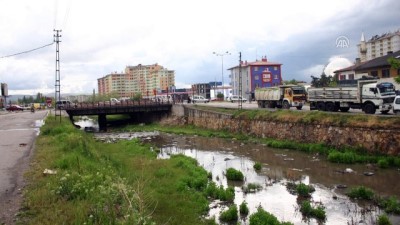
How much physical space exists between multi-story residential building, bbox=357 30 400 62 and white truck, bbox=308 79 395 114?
170 feet

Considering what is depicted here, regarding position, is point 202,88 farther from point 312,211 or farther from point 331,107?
point 312,211

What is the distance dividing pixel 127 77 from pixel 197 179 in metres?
174

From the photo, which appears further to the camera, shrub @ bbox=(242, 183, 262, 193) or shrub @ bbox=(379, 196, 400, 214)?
shrub @ bbox=(242, 183, 262, 193)

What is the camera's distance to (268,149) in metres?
32.8

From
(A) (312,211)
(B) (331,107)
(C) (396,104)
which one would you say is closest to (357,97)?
(B) (331,107)

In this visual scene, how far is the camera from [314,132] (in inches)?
1259

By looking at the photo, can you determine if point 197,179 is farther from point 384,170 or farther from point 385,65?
point 385,65

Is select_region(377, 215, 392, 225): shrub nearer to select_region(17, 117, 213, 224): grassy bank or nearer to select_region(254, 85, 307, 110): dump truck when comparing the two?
select_region(17, 117, 213, 224): grassy bank

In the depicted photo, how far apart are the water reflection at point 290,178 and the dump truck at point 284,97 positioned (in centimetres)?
970

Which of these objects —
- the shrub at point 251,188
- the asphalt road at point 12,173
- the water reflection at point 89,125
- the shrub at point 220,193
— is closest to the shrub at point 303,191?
the shrub at point 251,188

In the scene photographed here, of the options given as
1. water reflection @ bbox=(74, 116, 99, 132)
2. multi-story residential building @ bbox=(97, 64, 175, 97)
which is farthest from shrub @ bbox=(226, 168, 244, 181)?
multi-story residential building @ bbox=(97, 64, 175, 97)

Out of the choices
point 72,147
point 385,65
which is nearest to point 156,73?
point 385,65

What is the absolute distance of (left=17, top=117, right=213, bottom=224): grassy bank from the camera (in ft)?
27.9

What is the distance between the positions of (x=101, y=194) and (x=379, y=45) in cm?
9786
